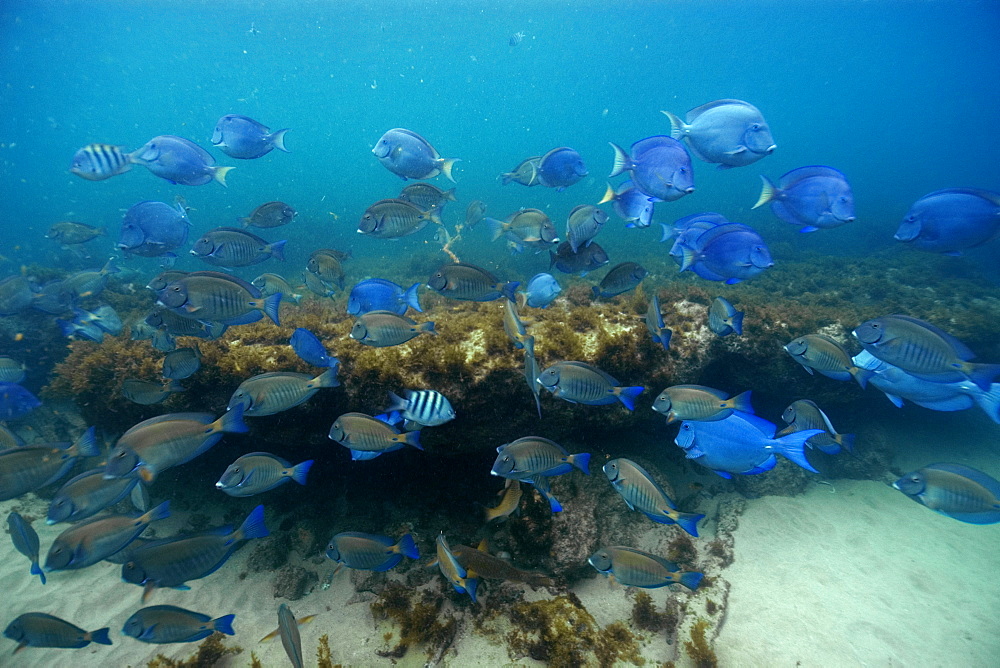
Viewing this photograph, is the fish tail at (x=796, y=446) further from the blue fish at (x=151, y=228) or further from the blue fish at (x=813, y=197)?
the blue fish at (x=151, y=228)

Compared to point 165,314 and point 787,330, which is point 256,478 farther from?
point 787,330

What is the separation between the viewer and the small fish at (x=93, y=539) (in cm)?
301

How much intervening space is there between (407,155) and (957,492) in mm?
6902

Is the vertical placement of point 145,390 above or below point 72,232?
below

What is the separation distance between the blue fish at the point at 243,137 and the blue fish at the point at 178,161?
0.85ft

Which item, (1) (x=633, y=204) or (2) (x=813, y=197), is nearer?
(2) (x=813, y=197)

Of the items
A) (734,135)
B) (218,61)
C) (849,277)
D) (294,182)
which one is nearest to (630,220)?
(734,135)

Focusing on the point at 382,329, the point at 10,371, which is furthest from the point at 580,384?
the point at 10,371

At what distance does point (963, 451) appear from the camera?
339 inches

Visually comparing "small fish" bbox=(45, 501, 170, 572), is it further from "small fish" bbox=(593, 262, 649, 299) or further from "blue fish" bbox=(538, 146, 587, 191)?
"blue fish" bbox=(538, 146, 587, 191)

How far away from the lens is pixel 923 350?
3.36m

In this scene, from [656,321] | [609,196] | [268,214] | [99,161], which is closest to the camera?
[656,321]

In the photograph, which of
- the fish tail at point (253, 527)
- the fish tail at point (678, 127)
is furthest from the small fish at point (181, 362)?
the fish tail at point (678, 127)

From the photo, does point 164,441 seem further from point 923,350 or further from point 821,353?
point 923,350
